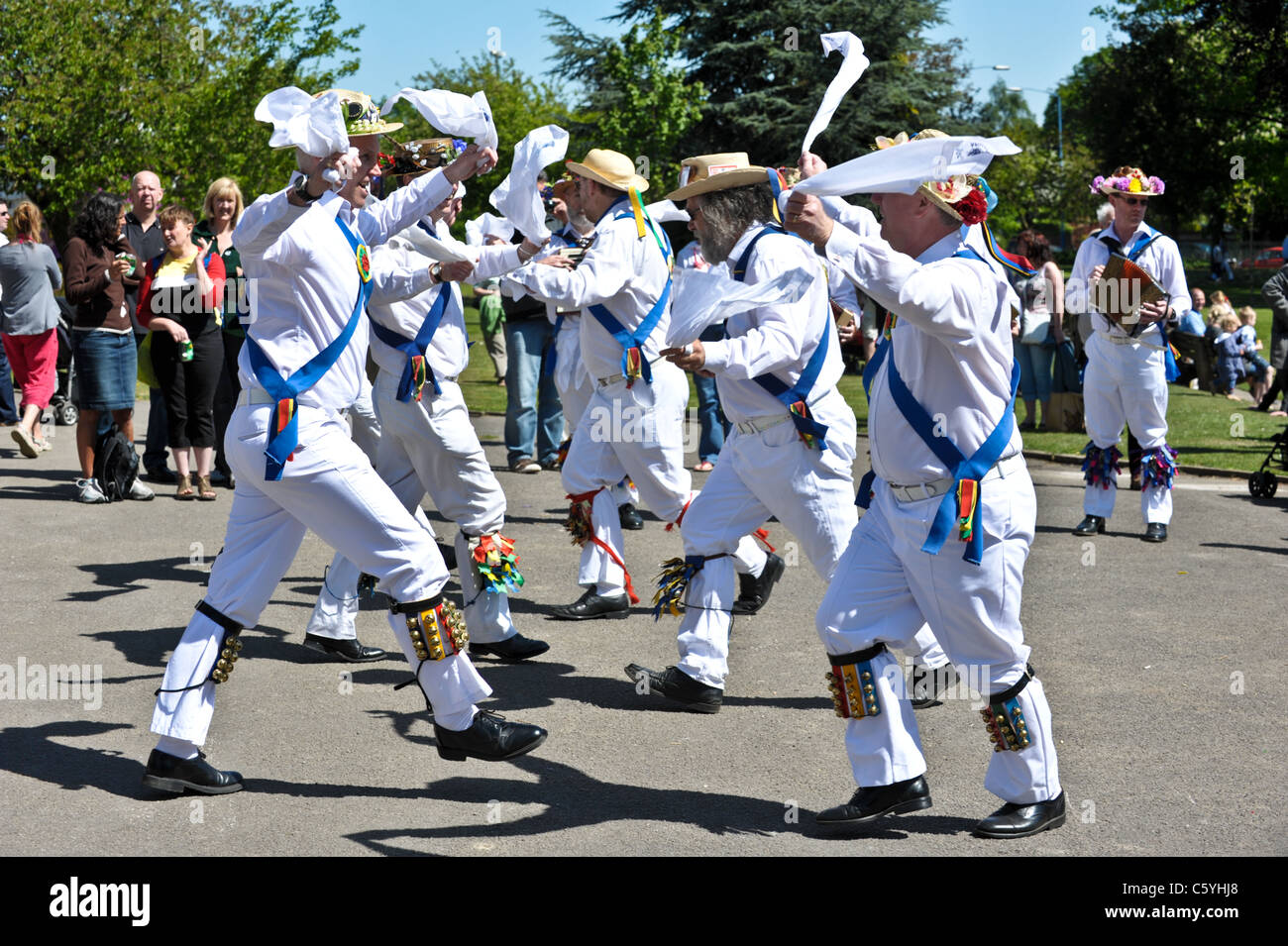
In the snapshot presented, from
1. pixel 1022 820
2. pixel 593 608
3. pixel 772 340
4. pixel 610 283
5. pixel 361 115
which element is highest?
pixel 361 115

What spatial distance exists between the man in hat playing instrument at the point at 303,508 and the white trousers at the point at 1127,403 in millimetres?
6042

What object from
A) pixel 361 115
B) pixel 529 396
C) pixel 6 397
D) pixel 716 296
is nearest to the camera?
pixel 716 296

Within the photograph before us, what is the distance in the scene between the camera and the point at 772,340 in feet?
18.0

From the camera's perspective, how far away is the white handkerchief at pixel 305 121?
4.47 meters

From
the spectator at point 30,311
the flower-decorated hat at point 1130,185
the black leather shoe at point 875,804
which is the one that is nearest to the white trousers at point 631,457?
the black leather shoe at point 875,804

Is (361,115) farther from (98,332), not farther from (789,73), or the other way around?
(789,73)

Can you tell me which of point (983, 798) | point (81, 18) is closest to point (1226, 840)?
point (983, 798)

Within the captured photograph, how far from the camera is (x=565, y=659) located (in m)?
6.80

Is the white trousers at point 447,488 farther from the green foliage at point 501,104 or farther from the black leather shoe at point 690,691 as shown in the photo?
the green foliage at point 501,104

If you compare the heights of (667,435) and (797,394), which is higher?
(797,394)

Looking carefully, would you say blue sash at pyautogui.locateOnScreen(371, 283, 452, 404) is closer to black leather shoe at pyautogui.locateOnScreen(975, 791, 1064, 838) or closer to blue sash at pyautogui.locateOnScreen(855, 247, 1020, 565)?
blue sash at pyautogui.locateOnScreen(855, 247, 1020, 565)

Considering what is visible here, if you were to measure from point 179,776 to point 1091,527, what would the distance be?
22.6 feet

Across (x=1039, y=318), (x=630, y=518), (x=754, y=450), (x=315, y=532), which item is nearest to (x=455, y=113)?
(x=315, y=532)

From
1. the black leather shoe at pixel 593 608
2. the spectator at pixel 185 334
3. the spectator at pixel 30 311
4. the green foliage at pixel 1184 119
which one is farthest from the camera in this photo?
the green foliage at pixel 1184 119
